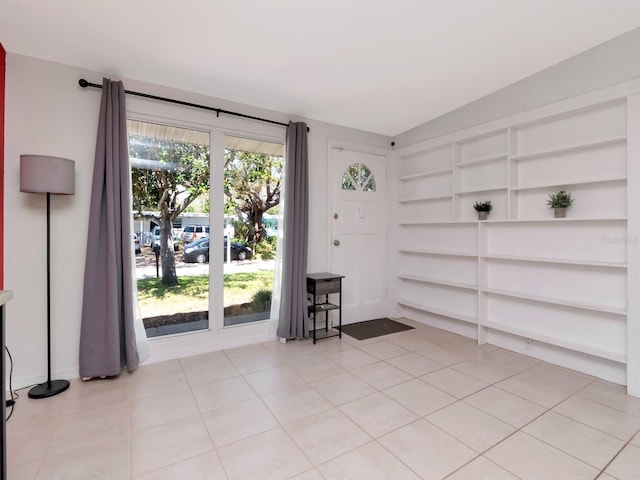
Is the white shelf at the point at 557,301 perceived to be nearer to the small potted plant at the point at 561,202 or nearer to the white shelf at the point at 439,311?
the white shelf at the point at 439,311

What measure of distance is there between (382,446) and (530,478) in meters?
0.71

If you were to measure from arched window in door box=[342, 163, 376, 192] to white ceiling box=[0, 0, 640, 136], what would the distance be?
1.06 m

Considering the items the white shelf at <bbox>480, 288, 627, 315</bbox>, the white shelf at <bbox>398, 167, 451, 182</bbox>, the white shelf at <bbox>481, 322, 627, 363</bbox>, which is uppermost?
the white shelf at <bbox>398, 167, 451, 182</bbox>

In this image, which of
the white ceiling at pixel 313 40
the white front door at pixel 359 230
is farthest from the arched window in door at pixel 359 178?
the white ceiling at pixel 313 40

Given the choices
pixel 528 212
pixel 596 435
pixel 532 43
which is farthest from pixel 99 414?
pixel 532 43

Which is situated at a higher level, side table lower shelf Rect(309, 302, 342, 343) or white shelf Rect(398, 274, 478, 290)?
white shelf Rect(398, 274, 478, 290)

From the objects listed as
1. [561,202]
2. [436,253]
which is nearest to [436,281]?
[436,253]

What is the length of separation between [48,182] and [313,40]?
2.15m

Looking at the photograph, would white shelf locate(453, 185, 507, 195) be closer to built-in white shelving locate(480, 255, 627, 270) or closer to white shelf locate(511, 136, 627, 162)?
white shelf locate(511, 136, 627, 162)

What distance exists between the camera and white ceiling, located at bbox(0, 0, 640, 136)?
2084mm

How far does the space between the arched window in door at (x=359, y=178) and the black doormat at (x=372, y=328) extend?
5.72 feet

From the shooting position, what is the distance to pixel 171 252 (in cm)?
307

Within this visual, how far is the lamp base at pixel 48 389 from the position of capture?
2286 millimetres

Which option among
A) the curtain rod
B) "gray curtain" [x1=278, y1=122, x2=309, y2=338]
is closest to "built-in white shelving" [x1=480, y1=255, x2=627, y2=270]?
"gray curtain" [x1=278, y1=122, x2=309, y2=338]
